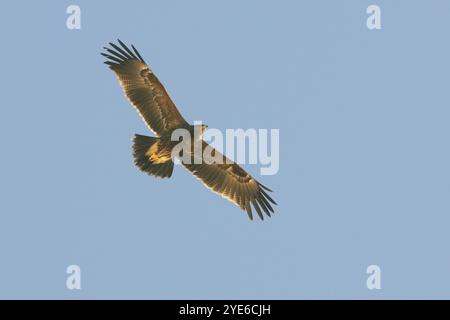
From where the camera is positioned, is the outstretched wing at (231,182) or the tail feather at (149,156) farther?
the outstretched wing at (231,182)

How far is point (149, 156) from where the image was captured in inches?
741

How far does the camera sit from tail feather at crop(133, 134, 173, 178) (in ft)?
61.6

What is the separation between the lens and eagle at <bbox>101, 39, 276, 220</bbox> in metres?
18.8

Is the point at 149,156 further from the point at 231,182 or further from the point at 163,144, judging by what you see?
the point at 231,182

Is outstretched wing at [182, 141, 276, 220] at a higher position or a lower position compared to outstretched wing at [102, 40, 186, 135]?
lower

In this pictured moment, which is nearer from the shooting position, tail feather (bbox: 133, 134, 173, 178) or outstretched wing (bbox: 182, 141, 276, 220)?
tail feather (bbox: 133, 134, 173, 178)

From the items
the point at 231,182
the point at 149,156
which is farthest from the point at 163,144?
the point at 231,182

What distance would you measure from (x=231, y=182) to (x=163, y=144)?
1.87 m

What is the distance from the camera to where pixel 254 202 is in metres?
19.8

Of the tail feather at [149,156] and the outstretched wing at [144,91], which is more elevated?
the outstretched wing at [144,91]

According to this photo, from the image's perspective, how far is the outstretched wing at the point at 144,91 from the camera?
1920cm

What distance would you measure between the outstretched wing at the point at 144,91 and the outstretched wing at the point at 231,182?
96cm

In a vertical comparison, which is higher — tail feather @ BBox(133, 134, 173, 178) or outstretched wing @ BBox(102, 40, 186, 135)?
outstretched wing @ BBox(102, 40, 186, 135)

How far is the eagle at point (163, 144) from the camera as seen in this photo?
1884 cm
